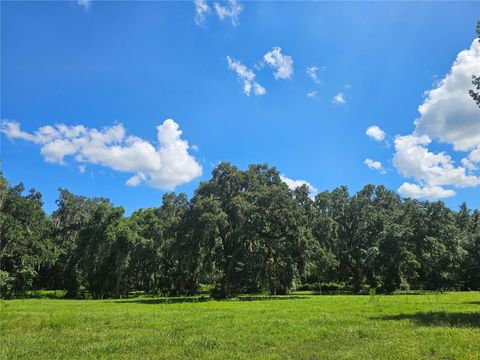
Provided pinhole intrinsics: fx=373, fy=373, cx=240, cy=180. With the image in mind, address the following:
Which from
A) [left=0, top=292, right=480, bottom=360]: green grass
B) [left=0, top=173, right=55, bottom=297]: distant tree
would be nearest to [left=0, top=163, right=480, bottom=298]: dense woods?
[left=0, top=173, right=55, bottom=297]: distant tree

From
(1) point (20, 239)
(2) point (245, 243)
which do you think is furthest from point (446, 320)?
(1) point (20, 239)

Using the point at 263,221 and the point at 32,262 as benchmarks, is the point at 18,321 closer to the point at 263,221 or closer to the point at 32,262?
the point at 263,221

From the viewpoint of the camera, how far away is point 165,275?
2315 inches

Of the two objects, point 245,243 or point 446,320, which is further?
point 245,243

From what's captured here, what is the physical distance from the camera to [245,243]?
1642 inches

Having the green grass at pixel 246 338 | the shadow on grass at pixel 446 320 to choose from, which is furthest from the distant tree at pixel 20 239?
the shadow on grass at pixel 446 320

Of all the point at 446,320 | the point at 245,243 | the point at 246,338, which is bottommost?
the point at 246,338

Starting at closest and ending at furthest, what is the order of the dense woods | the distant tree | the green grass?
the green grass → the dense woods → the distant tree

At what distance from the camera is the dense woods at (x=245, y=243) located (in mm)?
39156

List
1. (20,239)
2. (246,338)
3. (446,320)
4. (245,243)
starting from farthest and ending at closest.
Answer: (20,239), (245,243), (446,320), (246,338)

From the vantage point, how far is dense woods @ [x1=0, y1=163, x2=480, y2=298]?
39.2 metres

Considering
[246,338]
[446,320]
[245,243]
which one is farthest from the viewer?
[245,243]

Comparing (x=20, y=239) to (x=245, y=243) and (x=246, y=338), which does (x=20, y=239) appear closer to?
(x=245, y=243)

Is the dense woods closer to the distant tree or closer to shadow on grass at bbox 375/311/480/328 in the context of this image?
the distant tree
